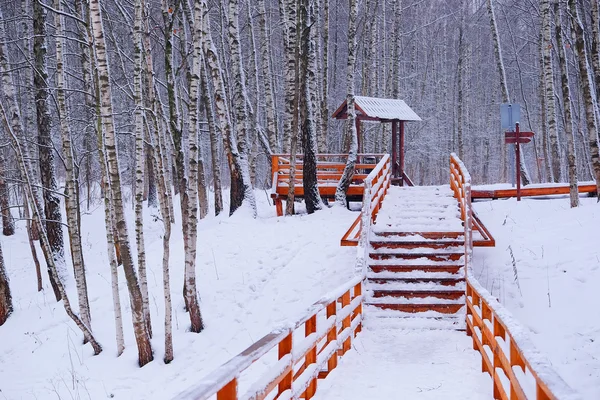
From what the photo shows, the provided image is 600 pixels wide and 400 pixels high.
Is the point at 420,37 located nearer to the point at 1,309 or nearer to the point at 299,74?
the point at 299,74

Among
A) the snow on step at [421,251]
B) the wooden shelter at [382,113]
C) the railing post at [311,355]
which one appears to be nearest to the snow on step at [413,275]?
the snow on step at [421,251]

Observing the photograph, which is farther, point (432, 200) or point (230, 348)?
point (432, 200)

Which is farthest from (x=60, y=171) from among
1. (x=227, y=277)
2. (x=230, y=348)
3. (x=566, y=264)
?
(x=566, y=264)

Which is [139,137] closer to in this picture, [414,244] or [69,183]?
[69,183]

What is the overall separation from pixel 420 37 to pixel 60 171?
2895cm

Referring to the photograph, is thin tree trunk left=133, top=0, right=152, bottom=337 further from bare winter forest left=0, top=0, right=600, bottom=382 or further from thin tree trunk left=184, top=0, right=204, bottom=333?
thin tree trunk left=184, top=0, right=204, bottom=333

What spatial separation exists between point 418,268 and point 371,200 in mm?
1982

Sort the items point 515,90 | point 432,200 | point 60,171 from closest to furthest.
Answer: point 432,200
point 60,171
point 515,90

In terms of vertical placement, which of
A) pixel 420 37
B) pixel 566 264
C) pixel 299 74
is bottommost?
pixel 566 264

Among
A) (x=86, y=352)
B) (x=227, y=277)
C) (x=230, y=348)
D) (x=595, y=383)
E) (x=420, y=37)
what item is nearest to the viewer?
(x=595, y=383)

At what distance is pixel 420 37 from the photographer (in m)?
43.3

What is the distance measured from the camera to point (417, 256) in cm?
1152

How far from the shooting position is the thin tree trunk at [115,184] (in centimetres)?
905

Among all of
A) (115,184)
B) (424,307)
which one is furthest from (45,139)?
(424,307)
